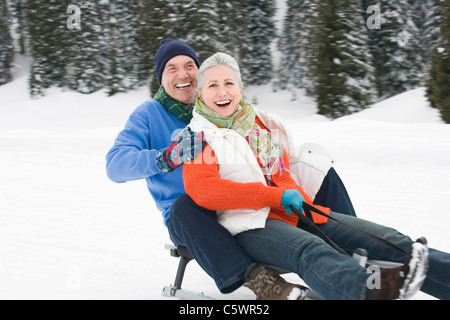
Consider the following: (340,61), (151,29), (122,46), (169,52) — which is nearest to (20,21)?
(122,46)

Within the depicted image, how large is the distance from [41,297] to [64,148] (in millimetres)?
6576

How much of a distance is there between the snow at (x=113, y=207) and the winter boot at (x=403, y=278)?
110 cm

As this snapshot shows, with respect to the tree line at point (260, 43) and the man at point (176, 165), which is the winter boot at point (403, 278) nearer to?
the man at point (176, 165)

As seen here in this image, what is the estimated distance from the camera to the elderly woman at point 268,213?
6.03ft

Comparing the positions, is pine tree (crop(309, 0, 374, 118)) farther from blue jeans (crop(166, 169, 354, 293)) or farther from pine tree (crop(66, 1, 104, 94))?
blue jeans (crop(166, 169, 354, 293))

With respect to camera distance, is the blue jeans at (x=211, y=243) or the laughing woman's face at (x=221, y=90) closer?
the blue jeans at (x=211, y=243)

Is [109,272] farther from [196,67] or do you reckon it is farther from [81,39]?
[81,39]

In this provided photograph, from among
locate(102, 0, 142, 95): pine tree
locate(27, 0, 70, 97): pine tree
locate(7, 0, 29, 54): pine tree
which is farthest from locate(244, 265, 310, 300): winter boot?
locate(7, 0, 29, 54): pine tree

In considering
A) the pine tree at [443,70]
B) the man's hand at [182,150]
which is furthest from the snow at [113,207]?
the pine tree at [443,70]

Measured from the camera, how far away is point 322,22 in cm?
1597

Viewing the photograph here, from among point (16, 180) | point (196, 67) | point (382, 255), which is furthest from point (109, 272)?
point (16, 180)

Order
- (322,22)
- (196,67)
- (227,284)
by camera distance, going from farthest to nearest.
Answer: (322,22), (196,67), (227,284)

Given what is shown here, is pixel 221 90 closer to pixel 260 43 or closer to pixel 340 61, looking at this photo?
pixel 340 61

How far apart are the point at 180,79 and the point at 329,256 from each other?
5.10ft
